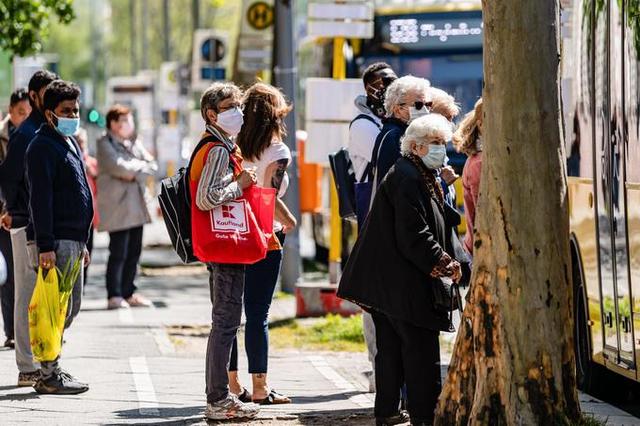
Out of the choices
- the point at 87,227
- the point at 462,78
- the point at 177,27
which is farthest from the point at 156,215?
the point at 177,27

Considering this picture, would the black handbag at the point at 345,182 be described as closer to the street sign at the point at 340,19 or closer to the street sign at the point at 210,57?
the street sign at the point at 340,19

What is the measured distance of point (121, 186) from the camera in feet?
54.1

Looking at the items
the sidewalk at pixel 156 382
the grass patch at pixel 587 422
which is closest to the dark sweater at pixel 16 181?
the sidewalk at pixel 156 382

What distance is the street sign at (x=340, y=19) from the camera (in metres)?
15.4

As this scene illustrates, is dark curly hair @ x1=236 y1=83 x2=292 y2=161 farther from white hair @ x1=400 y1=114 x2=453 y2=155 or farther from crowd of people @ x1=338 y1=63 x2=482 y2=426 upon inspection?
white hair @ x1=400 y1=114 x2=453 y2=155

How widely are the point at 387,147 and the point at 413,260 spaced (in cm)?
127

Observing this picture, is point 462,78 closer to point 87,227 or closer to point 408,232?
point 87,227

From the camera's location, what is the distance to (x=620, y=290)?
9.19 m

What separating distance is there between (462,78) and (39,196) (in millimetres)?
10068

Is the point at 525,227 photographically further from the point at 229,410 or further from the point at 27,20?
the point at 27,20

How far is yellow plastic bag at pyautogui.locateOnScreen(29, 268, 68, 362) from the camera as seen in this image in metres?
9.96

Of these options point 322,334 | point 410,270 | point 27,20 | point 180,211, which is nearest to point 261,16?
point 27,20

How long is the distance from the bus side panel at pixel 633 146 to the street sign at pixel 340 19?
6681 mm

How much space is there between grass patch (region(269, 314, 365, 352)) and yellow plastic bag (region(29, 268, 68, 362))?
3632mm
